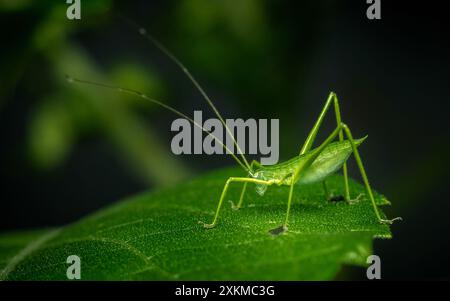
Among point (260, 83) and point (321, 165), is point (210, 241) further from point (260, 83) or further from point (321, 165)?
point (260, 83)

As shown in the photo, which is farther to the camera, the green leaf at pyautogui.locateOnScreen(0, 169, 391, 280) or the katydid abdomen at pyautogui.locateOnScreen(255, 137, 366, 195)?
the katydid abdomen at pyautogui.locateOnScreen(255, 137, 366, 195)

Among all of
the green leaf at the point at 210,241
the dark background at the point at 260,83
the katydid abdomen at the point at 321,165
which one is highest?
the dark background at the point at 260,83

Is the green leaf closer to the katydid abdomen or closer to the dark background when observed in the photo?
the katydid abdomen

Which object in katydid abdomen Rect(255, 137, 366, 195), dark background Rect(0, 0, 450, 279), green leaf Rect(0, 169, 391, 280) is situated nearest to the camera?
green leaf Rect(0, 169, 391, 280)

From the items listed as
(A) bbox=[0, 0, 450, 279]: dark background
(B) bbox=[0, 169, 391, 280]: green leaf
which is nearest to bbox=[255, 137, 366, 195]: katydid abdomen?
(B) bbox=[0, 169, 391, 280]: green leaf

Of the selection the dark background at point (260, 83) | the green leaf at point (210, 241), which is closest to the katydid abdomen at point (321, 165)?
the green leaf at point (210, 241)

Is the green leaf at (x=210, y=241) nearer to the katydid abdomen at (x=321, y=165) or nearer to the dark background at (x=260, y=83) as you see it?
the katydid abdomen at (x=321, y=165)
